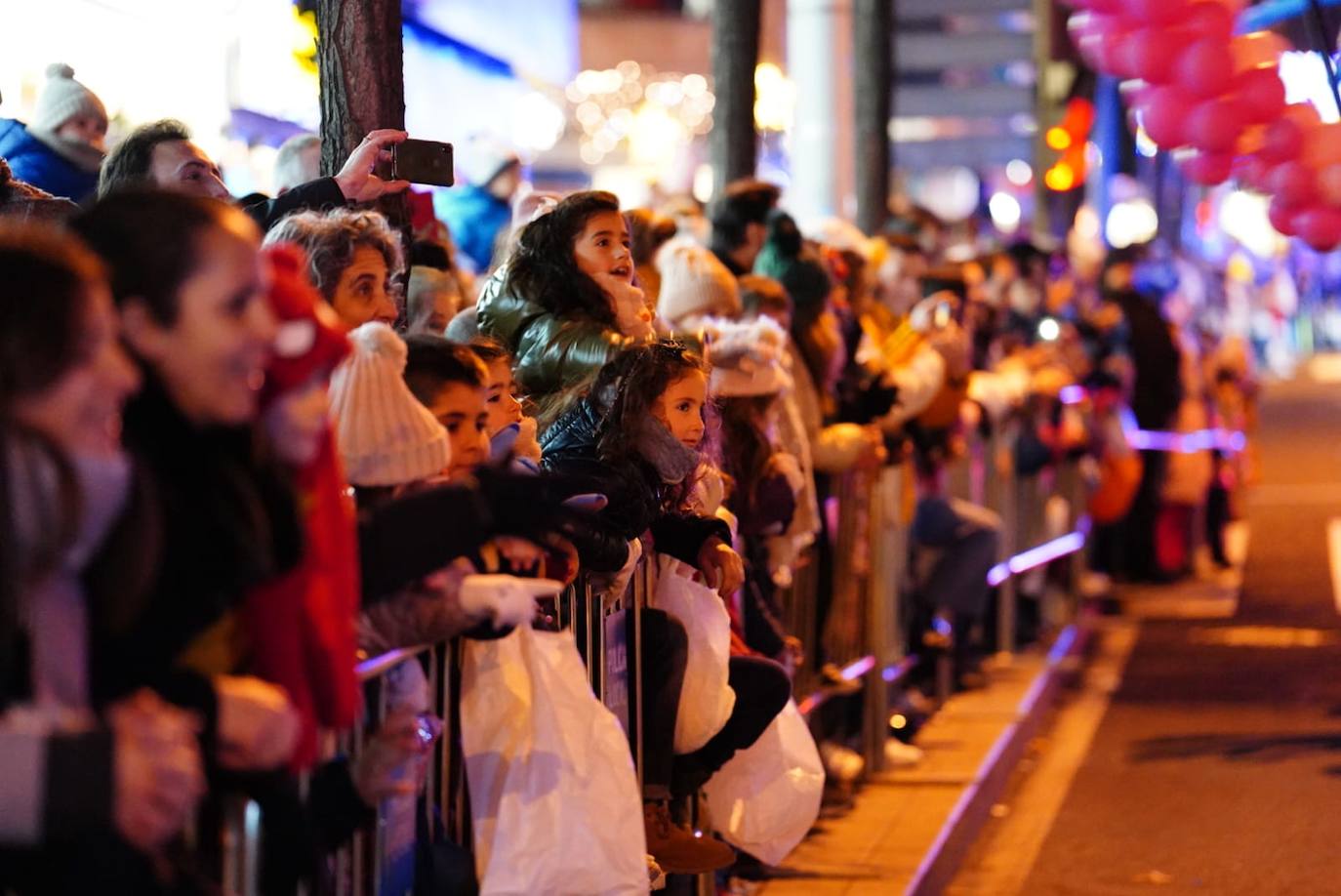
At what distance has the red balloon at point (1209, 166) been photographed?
40.8 feet

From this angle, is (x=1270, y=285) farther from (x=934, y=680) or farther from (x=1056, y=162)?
(x=934, y=680)

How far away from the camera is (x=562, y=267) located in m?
6.78

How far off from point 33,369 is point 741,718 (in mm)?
3607

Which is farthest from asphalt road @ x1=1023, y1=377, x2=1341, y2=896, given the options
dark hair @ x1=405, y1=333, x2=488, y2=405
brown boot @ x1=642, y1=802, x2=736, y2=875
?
dark hair @ x1=405, y1=333, x2=488, y2=405

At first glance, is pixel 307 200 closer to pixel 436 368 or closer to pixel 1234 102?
pixel 436 368

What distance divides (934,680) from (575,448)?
514 centimetres

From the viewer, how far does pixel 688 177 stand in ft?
96.9

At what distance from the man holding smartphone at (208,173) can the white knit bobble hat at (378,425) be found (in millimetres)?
1587

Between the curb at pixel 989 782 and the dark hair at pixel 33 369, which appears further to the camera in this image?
the curb at pixel 989 782

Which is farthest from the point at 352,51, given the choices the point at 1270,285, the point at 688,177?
the point at 1270,285

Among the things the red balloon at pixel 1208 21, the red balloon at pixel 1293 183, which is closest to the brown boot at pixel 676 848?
the red balloon at pixel 1293 183

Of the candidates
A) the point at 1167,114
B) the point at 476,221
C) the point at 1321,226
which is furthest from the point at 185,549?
the point at 1167,114

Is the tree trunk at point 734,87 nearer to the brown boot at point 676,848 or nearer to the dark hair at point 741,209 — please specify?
the dark hair at point 741,209

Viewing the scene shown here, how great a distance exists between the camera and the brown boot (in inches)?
233
